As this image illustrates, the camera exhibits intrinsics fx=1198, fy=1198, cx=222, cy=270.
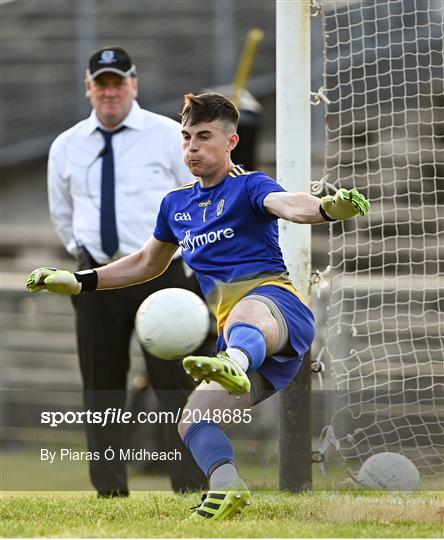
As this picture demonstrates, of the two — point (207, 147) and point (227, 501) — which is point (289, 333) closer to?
point (227, 501)

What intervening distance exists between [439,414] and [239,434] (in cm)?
291

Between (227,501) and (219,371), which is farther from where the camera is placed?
(227,501)

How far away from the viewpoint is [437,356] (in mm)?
8711

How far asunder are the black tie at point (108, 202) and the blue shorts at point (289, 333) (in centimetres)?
196

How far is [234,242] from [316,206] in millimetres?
615

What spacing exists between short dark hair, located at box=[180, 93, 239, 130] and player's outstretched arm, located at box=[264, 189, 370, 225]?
52 centimetres

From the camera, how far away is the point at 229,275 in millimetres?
5266

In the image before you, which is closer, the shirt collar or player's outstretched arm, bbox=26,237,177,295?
player's outstretched arm, bbox=26,237,177,295

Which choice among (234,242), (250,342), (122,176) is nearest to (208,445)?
(250,342)

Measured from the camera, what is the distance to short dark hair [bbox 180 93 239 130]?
535cm

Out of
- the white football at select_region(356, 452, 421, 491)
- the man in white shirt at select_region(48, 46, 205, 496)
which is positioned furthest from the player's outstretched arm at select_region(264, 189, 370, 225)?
the white football at select_region(356, 452, 421, 491)

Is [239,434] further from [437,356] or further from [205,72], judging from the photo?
[205,72]

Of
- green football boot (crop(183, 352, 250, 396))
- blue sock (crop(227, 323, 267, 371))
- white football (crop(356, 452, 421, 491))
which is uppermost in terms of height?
blue sock (crop(227, 323, 267, 371))

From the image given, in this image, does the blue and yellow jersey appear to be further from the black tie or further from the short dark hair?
the black tie
